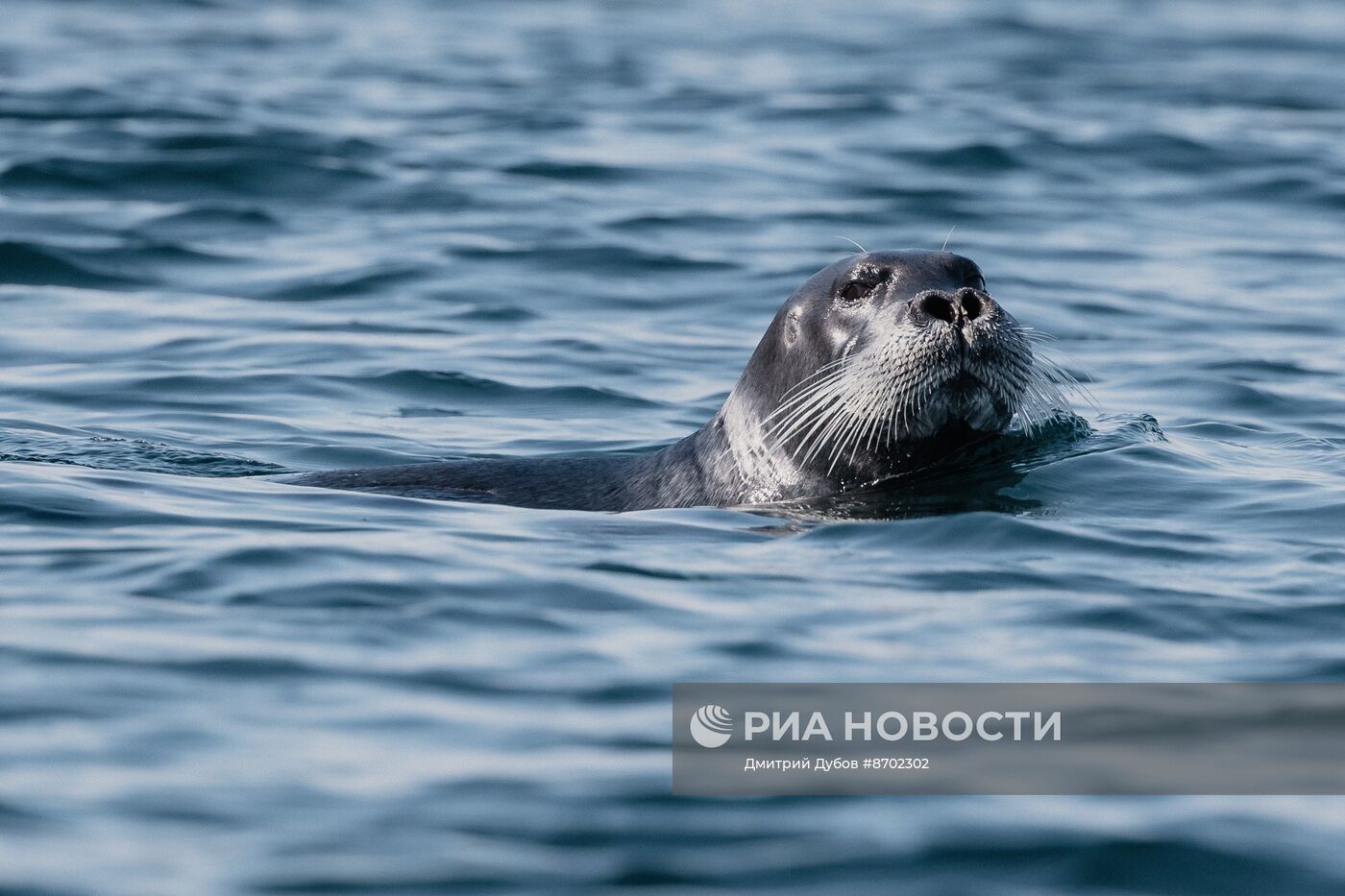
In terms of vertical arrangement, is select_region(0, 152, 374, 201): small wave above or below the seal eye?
below

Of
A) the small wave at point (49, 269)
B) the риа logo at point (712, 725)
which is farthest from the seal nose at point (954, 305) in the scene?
the small wave at point (49, 269)

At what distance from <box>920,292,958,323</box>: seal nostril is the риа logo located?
10.1ft

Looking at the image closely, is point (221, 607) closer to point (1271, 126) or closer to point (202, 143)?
point (202, 143)

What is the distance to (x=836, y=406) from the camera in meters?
8.54

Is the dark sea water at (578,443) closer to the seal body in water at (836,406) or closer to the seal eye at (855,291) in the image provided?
the seal body in water at (836,406)

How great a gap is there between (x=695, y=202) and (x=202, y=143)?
4695 millimetres

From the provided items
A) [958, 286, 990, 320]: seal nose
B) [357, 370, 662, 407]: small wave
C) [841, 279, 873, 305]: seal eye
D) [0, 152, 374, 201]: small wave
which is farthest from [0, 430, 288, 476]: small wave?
[0, 152, 374, 201]: small wave

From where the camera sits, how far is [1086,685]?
19.7ft

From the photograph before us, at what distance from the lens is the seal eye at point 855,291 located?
29.0ft

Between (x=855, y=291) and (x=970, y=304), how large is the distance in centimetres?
58

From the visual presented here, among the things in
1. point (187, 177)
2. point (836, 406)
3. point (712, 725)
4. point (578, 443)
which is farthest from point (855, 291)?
point (187, 177)

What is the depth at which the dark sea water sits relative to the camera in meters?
5.02

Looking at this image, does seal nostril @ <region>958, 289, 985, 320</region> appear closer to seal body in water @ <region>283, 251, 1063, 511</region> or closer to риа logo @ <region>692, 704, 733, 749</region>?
seal body in water @ <region>283, 251, 1063, 511</region>

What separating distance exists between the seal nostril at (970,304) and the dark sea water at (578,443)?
735mm
